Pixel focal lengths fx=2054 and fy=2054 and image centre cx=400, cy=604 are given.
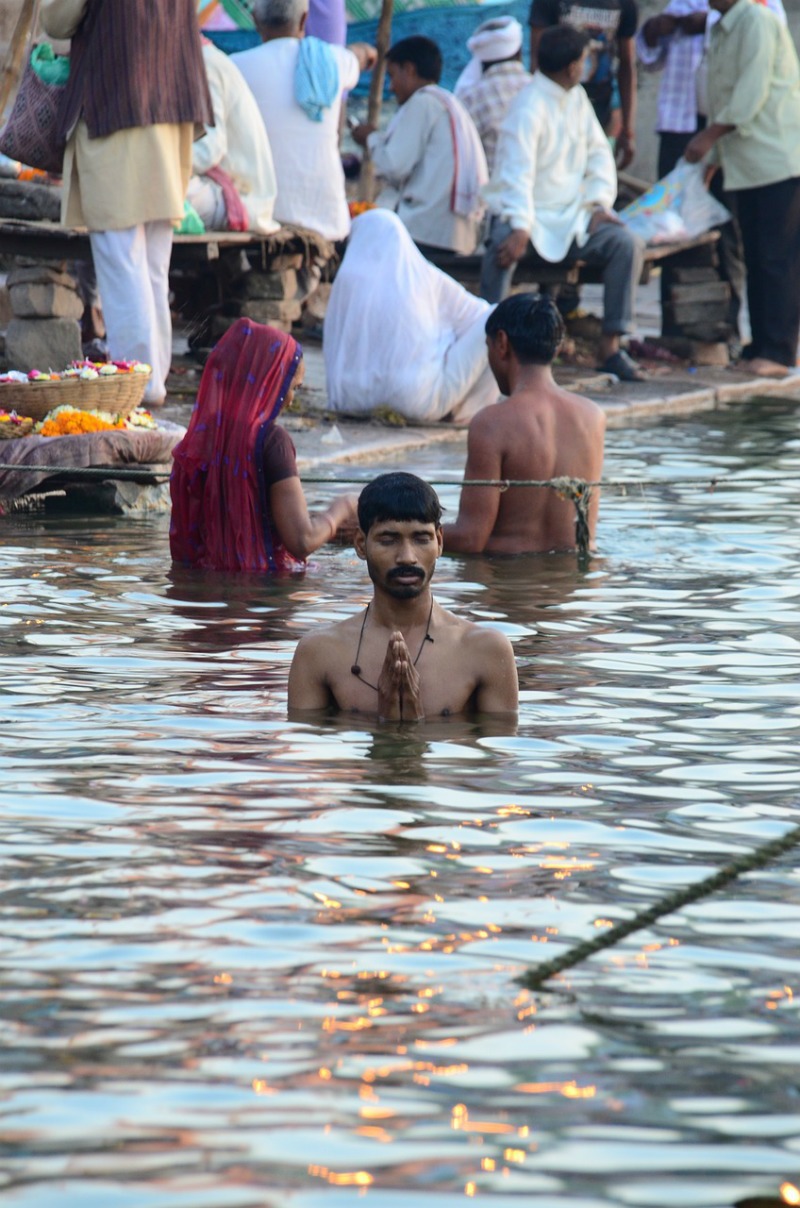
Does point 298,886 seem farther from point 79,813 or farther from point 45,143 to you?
point 45,143

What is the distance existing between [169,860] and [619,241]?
10296 millimetres

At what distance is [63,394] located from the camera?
379 inches

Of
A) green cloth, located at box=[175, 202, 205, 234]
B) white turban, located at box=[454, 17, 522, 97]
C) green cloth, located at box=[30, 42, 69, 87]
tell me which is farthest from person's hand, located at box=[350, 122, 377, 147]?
green cloth, located at box=[30, 42, 69, 87]

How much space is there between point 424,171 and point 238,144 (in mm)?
2192

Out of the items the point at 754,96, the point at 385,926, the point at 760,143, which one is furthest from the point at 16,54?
the point at 385,926

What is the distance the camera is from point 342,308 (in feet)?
40.0

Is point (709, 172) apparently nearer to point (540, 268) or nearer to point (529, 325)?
point (540, 268)

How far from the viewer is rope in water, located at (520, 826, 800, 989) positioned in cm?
374

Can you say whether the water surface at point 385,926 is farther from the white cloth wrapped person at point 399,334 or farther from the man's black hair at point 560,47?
the man's black hair at point 560,47

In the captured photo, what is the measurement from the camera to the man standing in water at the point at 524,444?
809 centimetres

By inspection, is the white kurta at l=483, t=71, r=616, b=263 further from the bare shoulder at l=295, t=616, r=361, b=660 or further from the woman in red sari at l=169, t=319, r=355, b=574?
the bare shoulder at l=295, t=616, r=361, b=660

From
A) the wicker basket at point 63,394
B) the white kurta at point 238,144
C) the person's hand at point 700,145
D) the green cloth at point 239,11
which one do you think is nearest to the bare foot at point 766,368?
the person's hand at point 700,145

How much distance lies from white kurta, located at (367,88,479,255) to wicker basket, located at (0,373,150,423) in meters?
4.82

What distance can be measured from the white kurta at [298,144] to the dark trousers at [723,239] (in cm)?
335
